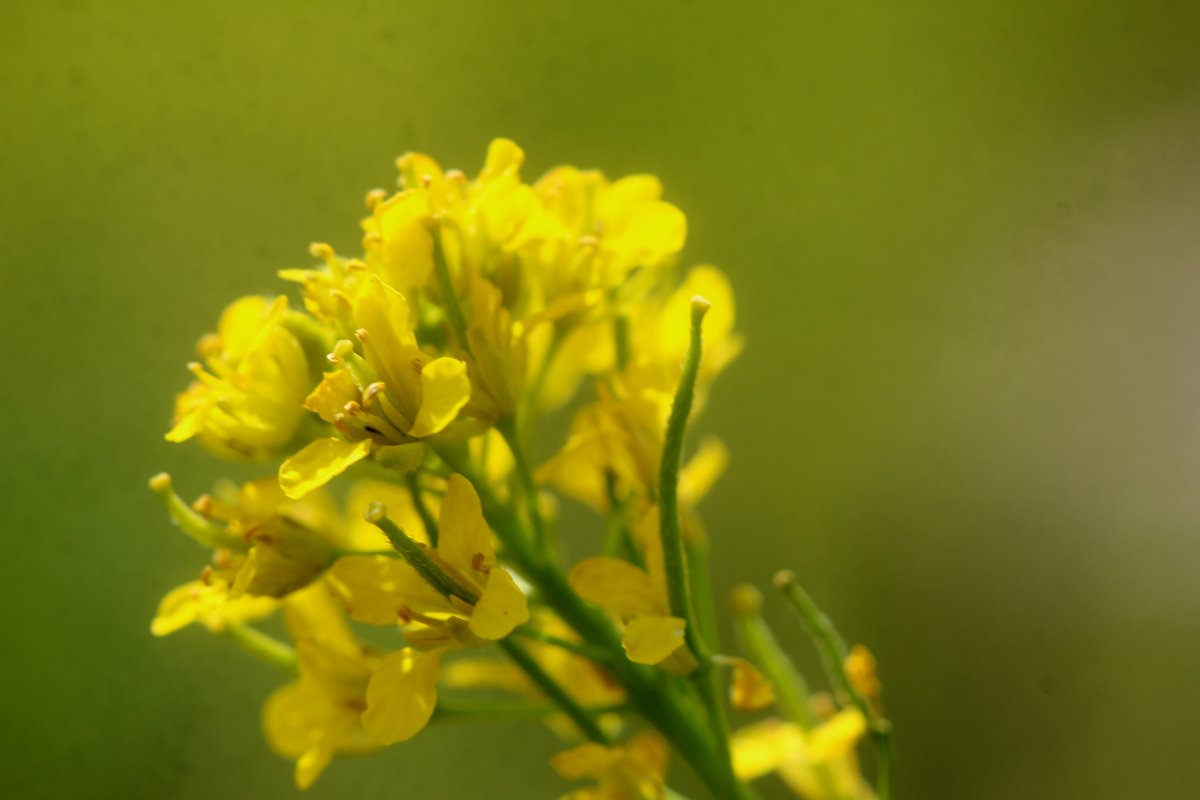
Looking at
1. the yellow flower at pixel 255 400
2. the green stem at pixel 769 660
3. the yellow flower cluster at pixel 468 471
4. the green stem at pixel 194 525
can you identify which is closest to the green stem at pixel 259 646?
the yellow flower cluster at pixel 468 471

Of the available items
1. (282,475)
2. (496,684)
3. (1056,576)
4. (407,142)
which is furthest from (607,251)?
(1056,576)

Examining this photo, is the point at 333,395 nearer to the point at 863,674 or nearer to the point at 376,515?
the point at 376,515

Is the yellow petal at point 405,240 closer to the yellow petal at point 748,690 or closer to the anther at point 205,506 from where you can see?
the anther at point 205,506

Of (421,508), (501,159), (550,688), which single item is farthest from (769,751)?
(501,159)

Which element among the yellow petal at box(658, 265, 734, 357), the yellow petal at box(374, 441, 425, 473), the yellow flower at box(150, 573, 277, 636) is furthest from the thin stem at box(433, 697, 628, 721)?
the yellow petal at box(658, 265, 734, 357)

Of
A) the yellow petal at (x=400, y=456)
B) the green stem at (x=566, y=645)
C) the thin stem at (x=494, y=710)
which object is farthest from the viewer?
the thin stem at (x=494, y=710)

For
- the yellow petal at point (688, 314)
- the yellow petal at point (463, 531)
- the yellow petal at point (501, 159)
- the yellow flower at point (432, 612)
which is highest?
the yellow petal at point (501, 159)
